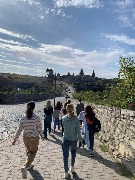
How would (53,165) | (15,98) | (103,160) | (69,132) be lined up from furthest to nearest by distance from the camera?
1. (15,98)
2. (103,160)
3. (53,165)
4. (69,132)

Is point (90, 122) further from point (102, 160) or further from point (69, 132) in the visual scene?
point (69, 132)

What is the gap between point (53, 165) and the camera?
8.73 meters

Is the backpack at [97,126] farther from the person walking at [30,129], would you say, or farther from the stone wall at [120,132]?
the person walking at [30,129]

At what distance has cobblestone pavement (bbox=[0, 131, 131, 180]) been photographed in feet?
25.3

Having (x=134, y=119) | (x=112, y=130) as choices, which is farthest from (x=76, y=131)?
(x=112, y=130)

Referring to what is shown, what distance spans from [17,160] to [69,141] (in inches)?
88.6

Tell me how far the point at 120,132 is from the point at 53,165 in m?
2.64

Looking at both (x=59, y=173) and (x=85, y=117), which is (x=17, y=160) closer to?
(x=59, y=173)

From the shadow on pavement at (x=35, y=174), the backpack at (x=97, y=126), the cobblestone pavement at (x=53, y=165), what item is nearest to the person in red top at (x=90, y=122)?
the backpack at (x=97, y=126)

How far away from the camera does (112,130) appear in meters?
11.4

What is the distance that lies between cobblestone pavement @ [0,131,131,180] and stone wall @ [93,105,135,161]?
0.45 meters

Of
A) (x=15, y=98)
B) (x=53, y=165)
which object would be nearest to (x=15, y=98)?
(x=15, y=98)

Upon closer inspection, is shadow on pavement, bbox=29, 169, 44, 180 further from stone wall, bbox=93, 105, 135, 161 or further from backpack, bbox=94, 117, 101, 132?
backpack, bbox=94, 117, 101, 132

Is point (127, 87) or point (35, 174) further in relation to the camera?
point (127, 87)
